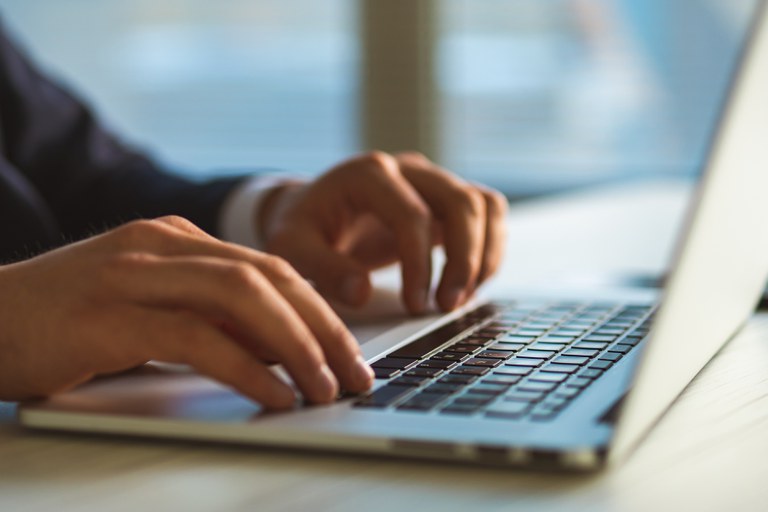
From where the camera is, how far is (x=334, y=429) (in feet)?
1.43

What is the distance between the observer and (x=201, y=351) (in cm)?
47

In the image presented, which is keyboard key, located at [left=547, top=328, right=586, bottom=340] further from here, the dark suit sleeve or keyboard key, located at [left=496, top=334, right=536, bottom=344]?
the dark suit sleeve

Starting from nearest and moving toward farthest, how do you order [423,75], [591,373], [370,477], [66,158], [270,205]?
[370,477], [591,373], [270,205], [66,158], [423,75]

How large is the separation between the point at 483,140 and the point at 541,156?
0.64 ft

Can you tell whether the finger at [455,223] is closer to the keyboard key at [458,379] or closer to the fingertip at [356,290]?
the fingertip at [356,290]

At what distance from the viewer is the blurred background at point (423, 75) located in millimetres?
3230

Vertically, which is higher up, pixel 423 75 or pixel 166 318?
pixel 166 318

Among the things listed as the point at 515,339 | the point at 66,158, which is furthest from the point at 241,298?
the point at 66,158

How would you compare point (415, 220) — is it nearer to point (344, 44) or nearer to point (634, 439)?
point (634, 439)

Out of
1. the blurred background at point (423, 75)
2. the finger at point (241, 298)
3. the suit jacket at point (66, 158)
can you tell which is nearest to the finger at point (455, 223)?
the finger at point (241, 298)

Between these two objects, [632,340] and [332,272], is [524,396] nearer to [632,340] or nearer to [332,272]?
[632,340]

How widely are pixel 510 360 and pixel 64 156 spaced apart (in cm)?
88

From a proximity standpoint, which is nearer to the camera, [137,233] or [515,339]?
[137,233]

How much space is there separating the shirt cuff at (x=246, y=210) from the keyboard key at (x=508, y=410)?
1.97 ft
